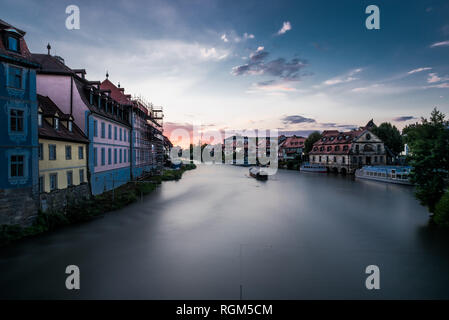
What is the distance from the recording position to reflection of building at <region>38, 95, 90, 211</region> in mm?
14961

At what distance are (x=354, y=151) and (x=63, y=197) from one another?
182 feet

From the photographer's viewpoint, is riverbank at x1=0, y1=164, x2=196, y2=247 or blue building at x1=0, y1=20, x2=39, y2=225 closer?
blue building at x1=0, y1=20, x2=39, y2=225

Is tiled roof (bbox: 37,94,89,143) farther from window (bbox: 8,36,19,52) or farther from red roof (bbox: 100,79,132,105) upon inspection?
red roof (bbox: 100,79,132,105)

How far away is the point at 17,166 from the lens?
41.3ft

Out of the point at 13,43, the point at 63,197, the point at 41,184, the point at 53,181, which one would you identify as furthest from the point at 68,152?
the point at 13,43

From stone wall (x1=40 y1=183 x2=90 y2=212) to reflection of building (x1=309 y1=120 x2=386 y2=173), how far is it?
53.1 metres

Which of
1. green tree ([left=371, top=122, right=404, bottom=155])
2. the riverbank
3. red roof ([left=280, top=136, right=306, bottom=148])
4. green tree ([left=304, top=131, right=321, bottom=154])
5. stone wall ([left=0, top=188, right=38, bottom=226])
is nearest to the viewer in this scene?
stone wall ([left=0, top=188, right=38, bottom=226])

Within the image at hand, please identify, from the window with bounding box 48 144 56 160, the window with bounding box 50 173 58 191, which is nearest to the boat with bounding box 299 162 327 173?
the window with bounding box 50 173 58 191

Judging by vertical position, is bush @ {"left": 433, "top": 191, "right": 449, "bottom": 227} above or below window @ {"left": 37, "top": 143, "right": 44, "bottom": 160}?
below

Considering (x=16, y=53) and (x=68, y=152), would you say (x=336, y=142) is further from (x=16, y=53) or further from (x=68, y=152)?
(x=16, y=53)

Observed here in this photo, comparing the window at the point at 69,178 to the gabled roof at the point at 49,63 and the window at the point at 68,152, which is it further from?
the gabled roof at the point at 49,63

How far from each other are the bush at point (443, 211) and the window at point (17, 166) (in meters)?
24.0
